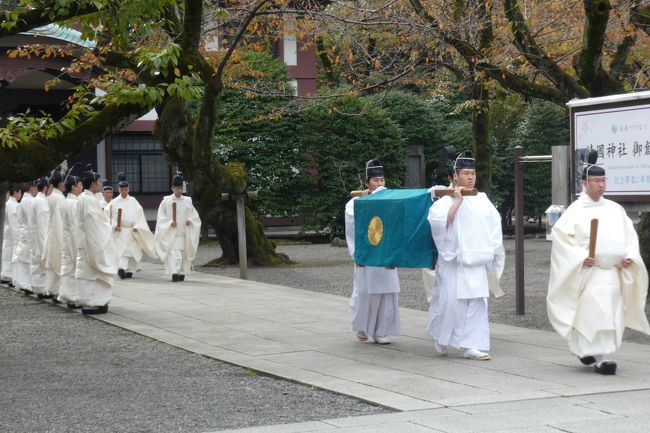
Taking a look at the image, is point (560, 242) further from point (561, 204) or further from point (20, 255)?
point (20, 255)

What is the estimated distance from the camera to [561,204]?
12.2 meters

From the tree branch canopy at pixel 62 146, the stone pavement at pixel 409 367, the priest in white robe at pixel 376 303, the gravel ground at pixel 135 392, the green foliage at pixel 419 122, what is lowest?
the gravel ground at pixel 135 392

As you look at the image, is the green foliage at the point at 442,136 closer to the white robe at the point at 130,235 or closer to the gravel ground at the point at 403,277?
→ the gravel ground at the point at 403,277

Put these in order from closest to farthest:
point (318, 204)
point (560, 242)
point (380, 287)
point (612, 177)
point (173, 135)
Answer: point (560, 242) → point (380, 287) → point (612, 177) → point (173, 135) → point (318, 204)

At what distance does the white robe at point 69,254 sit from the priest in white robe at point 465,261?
257 inches

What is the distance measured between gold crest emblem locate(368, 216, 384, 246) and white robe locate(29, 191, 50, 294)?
805cm

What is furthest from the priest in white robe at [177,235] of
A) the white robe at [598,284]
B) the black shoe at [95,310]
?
the white robe at [598,284]

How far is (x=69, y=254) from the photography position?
48.1ft

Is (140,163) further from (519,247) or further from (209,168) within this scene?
(519,247)

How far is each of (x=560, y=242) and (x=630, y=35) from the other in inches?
269

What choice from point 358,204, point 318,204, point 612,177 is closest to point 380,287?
point 358,204

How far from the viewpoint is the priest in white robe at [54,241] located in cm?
1576

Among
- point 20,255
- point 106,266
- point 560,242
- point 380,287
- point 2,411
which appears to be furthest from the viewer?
point 20,255

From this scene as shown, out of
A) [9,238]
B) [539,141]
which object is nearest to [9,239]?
[9,238]
